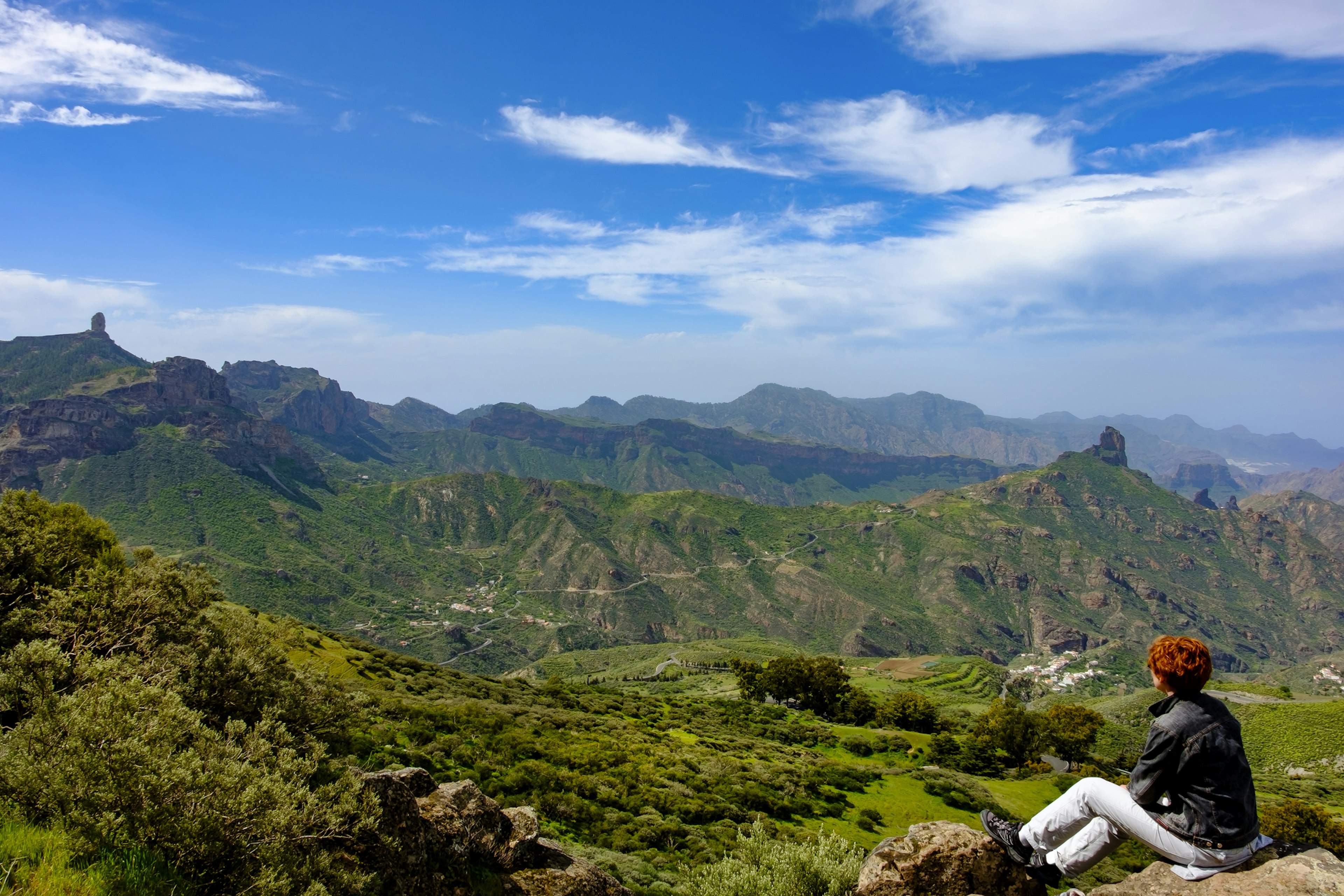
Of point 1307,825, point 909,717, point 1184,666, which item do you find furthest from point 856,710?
point 1184,666

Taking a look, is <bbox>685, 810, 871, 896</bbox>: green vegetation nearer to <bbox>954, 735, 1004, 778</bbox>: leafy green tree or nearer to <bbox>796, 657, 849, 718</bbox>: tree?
<bbox>954, 735, 1004, 778</bbox>: leafy green tree

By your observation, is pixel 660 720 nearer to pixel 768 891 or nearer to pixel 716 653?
pixel 768 891

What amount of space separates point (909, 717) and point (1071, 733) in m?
16.5

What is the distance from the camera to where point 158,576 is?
749 inches

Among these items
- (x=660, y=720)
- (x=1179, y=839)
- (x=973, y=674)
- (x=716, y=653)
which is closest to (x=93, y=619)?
(x=1179, y=839)

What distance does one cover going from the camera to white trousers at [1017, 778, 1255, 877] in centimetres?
845

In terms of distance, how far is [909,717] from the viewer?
71562mm

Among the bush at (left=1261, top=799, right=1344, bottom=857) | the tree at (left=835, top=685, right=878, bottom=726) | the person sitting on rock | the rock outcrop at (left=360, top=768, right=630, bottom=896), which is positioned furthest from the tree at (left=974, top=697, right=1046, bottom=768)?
the person sitting on rock

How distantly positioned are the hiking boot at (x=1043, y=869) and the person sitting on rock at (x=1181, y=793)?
54 centimetres

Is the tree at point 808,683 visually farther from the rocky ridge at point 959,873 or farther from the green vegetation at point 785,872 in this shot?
the rocky ridge at point 959,873

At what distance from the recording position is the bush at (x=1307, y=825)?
36.2 m

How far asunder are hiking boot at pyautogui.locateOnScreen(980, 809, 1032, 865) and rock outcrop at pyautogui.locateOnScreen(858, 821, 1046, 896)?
0.91 feet

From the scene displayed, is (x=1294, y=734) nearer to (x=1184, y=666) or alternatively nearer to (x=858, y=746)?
(x=858, y=746)

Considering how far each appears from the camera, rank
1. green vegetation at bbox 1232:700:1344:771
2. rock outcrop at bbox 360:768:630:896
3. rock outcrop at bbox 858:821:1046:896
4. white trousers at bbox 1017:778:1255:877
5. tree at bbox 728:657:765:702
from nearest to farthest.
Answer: white trousers at bbox 1017:778:1255:877 → rock outcrop at bbox 858:821:1046:896 → rock outcrop at bbox 360:768:630:896 → green vegetation at bbox 1232:700:1344:771 → tree at bbox 728:657:765:702
